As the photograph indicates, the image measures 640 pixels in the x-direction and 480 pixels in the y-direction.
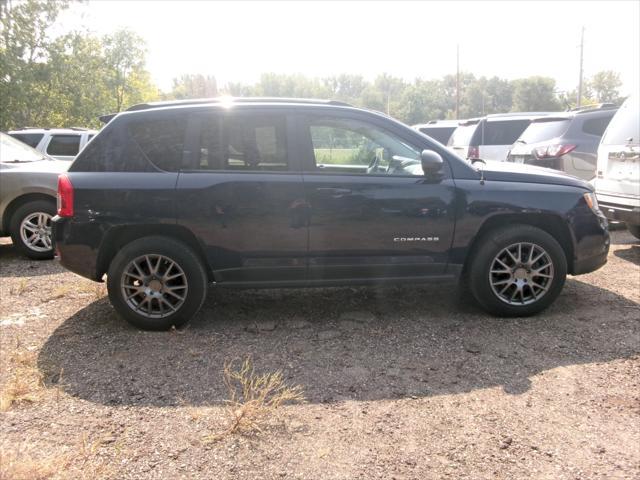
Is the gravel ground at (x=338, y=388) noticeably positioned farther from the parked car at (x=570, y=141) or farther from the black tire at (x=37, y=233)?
the parked car at (x=570, y=141)

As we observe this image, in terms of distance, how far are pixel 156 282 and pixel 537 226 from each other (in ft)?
10.8

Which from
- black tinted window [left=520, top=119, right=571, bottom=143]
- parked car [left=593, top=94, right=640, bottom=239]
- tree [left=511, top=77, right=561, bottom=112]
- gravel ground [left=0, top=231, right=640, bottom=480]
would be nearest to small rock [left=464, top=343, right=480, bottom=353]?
gravel ground [left=0, top=231, right=640, bottom=480]

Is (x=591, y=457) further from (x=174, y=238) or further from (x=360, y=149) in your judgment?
(x=174, y=238)

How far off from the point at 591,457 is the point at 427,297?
2580 mm

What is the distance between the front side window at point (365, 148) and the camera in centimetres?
425

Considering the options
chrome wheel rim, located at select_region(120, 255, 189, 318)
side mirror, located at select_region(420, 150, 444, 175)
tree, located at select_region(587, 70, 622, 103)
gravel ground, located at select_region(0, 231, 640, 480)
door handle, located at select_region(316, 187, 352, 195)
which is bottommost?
gravel ground, located at select_region(0, 231, 640, 480)

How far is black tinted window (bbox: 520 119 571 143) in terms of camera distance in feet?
28.1

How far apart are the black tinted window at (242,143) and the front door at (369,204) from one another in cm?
21

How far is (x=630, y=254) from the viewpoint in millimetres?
6711

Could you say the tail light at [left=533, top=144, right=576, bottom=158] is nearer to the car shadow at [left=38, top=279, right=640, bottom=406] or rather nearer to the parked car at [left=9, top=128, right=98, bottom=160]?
the car shadow at [left=38, top=279, right=640, bottom=406]

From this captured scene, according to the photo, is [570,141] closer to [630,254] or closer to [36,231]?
[630,254]

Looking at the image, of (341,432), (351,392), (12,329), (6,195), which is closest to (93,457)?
(341,432)

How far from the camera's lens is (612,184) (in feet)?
21.1

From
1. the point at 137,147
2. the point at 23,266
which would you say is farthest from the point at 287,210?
the point at 23,266
